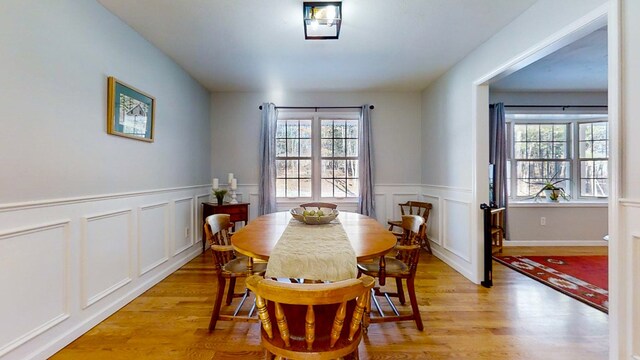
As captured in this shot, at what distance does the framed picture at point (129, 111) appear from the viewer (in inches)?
89.1

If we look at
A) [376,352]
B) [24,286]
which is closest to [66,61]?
[24,286]

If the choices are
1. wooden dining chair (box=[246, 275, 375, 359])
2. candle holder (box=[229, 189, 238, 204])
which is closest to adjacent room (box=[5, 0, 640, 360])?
wooden dining chair (box=[246, 275, 375, 359])

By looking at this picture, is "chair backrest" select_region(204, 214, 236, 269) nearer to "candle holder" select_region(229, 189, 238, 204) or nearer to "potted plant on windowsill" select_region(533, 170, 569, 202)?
"candle holder" select_region(229, 189, 238, 204)

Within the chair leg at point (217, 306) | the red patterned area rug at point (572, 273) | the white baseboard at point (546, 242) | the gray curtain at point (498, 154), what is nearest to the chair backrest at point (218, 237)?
the chair leg at point (217, 306)

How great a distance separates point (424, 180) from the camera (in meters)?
4.39

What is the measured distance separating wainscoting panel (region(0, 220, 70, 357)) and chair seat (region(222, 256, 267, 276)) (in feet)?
3.36

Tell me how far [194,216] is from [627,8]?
14.3 feet

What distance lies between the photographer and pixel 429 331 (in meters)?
2.05

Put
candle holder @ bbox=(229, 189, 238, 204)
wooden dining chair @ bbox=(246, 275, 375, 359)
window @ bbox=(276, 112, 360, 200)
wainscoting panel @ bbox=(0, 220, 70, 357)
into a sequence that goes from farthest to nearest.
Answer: window @ bbox=(276, 112, 360, 200) → candle holder @ bbox=(229, 189, 238, 204) → wainscoting panel @ bbox=(0, 220, 70, 357) → wooden dining chair @ bbox=(246, 275, 375, 359)

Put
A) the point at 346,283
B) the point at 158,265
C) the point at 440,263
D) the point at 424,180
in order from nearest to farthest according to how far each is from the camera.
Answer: the point at 346,283 → the point at 158,265 → the point at 440,263 → the point at 424,180

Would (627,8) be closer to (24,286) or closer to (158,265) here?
(24,286)

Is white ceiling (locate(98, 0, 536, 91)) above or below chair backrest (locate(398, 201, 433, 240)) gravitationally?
above

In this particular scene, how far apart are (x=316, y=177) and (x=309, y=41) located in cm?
226

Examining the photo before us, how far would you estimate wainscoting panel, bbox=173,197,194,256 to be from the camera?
3346 millimetres
